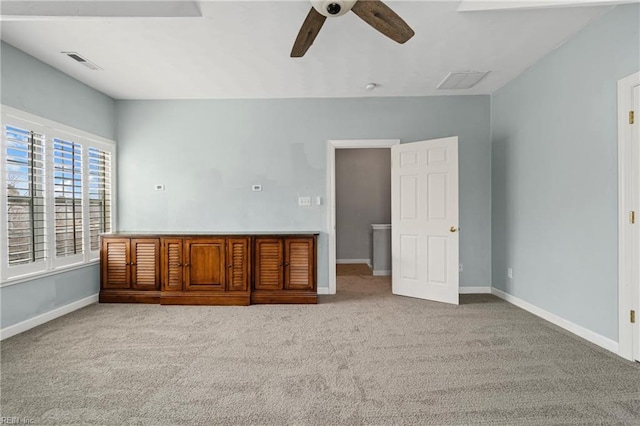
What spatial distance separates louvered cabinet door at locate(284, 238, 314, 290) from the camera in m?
3.82

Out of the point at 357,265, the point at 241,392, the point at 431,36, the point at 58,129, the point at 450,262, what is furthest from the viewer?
the point at 357,265

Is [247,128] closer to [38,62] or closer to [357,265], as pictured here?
[38,62]

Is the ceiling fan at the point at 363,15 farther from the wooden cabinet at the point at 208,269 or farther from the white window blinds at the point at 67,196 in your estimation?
the white window blinds at the point at 67,196

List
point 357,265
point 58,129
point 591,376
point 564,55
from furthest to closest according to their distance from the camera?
point 357,265 < point 58,129 < point 564,55 < point 591,376

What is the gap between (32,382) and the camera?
2.08m

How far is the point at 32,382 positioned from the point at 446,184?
13.8 ft

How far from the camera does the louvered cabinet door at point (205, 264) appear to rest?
377 cm

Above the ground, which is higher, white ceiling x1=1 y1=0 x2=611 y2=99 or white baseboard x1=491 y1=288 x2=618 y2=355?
white ceiling x1=1 y1=0 x2=611 y2=99

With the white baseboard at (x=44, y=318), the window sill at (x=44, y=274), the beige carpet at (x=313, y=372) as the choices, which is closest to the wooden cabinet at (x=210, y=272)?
the beige carpet at (x=313, y=372)

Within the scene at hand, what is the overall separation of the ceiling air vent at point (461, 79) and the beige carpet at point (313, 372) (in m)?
2.71

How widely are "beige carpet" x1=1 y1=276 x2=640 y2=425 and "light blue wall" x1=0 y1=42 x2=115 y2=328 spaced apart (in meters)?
0.27

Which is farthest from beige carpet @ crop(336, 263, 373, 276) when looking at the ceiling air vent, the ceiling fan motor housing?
the ceiling fan motor housing

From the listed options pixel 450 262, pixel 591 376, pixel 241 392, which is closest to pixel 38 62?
pixel 241 392

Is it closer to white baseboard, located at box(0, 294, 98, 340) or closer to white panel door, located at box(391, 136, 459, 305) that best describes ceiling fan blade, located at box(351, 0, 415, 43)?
white panel door, located at box(391, 136, 459, 305)
